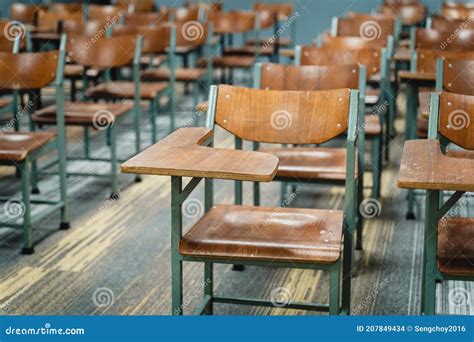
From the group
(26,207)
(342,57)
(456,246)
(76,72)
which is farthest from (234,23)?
(456,246)

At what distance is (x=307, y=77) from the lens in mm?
3354

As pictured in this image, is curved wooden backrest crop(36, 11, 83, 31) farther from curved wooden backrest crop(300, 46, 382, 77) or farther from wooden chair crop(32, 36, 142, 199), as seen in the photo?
curved wooden backrest crop(300, 46, 382, 77)

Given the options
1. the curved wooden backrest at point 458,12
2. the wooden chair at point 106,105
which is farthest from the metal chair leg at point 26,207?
the curved wooden backrest at point 458,12

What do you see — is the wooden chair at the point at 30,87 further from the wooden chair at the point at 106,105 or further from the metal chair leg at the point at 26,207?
the wooden chair at the point at 106,105

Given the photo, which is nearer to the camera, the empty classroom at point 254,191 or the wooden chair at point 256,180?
the wooden chair at point 256,180

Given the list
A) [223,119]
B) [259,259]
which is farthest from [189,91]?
[259,259]

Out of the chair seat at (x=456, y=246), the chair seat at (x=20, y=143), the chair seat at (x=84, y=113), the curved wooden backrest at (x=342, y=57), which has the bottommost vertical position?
the chair seat at (x=456, y=246)

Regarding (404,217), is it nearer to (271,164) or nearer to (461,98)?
(461,98)

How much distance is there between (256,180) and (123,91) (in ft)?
10.0

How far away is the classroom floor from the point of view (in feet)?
9.77

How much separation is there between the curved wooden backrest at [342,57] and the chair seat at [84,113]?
1.12m

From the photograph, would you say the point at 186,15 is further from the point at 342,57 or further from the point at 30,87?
the point at 30,87

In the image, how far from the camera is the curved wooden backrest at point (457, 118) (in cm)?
246

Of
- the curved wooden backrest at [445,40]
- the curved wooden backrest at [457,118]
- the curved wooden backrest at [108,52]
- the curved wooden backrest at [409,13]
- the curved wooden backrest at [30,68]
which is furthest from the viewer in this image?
the curved wooden backrest at [409,13]
